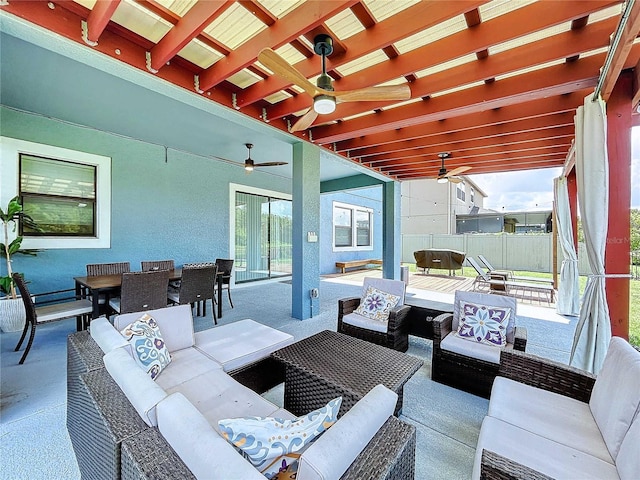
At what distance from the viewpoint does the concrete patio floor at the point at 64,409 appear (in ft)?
5.39

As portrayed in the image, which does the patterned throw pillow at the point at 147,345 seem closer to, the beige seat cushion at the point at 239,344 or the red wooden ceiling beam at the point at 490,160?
the beige seat cushion at the point at 239,344

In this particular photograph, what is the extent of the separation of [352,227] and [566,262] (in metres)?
6.88

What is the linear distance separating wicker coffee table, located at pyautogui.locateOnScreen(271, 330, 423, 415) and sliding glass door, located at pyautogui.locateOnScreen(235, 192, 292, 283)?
520 centimetres

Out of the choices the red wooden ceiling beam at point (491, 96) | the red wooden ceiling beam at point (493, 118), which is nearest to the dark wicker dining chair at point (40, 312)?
the red wooden ceiling beam at point (491, 96)

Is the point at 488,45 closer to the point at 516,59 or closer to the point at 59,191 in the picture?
the point at 516,59

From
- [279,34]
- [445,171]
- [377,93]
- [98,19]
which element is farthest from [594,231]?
[98,19]

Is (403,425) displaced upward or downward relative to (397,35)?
downward

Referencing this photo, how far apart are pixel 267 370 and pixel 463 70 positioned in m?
3.46

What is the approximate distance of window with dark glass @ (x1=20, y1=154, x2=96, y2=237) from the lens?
419 cm

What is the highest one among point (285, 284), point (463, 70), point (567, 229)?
point (463, 70)

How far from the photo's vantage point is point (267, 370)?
2262mm

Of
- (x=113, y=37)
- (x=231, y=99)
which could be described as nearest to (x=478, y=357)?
(x=231, y=99)

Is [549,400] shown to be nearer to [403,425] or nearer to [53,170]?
[403,425]

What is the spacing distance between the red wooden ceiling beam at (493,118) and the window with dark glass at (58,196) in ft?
15.9
